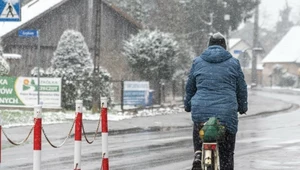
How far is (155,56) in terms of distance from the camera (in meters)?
32.3

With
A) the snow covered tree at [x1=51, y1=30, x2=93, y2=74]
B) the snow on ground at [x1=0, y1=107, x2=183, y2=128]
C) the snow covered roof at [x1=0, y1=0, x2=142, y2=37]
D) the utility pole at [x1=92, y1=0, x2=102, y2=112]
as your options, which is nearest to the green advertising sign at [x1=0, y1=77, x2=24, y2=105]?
the snow on ground at [x1=0, y1=107, x2=183, y2=128]

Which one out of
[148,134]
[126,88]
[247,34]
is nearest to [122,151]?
[148,134]

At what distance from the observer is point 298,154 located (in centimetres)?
1280

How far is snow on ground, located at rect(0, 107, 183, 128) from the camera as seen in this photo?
21.2 meters

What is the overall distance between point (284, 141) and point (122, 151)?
421cm

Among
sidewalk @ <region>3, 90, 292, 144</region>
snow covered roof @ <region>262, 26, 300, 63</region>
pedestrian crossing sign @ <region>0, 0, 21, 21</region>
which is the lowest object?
sidewalk @ <region>3, 90, 292, 144</region>

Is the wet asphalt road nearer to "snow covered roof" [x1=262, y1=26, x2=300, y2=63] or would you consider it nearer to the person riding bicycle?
the person riding bicycle

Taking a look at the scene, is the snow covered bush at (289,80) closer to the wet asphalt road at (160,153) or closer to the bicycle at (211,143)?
the wet asphalt road at (160,153)

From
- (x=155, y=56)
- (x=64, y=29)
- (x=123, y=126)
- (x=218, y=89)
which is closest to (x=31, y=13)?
(x=64, y=29)

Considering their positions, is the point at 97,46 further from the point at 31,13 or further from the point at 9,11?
the point at 31,13

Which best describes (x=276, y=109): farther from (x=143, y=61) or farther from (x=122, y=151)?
(x=122, y=151)

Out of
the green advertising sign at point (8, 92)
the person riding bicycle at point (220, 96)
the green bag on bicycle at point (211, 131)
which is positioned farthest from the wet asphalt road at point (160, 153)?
the green advertising sign at point (8, 92)

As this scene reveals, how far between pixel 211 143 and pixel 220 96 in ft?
1.70

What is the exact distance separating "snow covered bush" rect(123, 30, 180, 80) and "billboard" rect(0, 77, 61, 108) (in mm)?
8418
